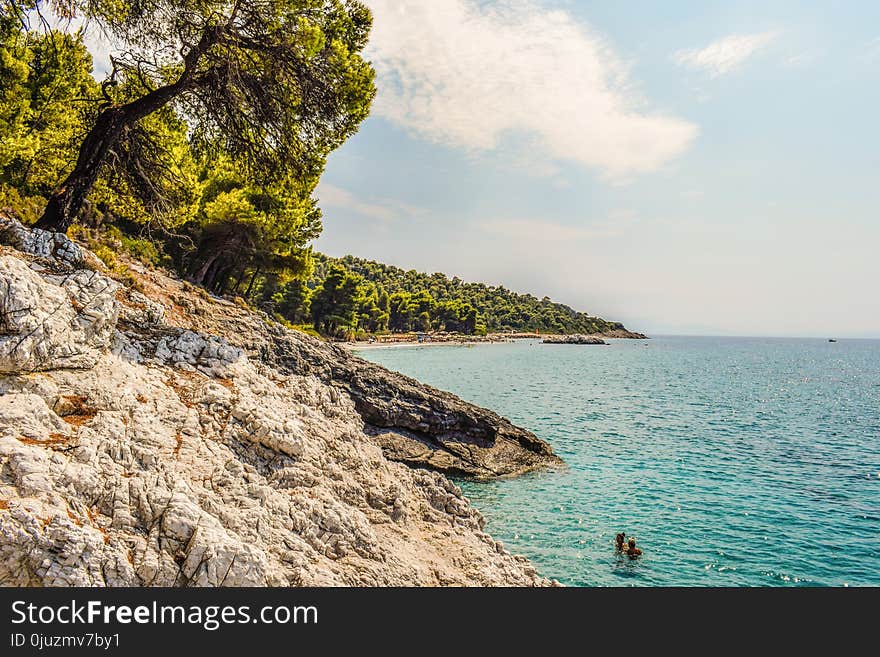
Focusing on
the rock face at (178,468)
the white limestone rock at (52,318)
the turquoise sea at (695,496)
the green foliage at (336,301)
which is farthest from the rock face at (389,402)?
the green foliage at (336,301)

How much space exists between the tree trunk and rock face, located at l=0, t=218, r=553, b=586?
8.21 feet

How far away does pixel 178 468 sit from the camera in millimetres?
8586

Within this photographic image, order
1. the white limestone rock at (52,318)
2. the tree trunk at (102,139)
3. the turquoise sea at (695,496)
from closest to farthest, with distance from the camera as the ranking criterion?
the white limestone rock at (52,318) → the tree trunk at (102,139) → the turquoise sea at (695,496)

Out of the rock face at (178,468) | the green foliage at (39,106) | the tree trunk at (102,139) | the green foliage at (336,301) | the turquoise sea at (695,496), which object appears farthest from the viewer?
the green foliage at (336,301)

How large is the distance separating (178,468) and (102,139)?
10325 mm

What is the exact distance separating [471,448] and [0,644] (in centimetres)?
1963

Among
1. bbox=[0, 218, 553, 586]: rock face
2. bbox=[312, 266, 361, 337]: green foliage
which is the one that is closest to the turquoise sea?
bbox=[0, 218, 553, 586]: rock face

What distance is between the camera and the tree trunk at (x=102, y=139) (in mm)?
13023

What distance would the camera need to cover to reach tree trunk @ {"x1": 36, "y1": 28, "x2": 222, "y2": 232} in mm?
13023

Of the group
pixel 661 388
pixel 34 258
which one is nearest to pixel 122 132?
pixel 34 258

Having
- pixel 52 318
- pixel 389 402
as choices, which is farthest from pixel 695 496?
pixel 52 318

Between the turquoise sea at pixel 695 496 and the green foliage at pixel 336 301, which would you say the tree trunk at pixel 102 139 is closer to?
the turquoise sea at pixel 695 496

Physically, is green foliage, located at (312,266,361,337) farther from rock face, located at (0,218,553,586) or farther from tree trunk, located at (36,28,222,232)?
tree trunk, located at (36,28,222,232)

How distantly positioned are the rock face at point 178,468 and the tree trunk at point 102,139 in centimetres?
250
